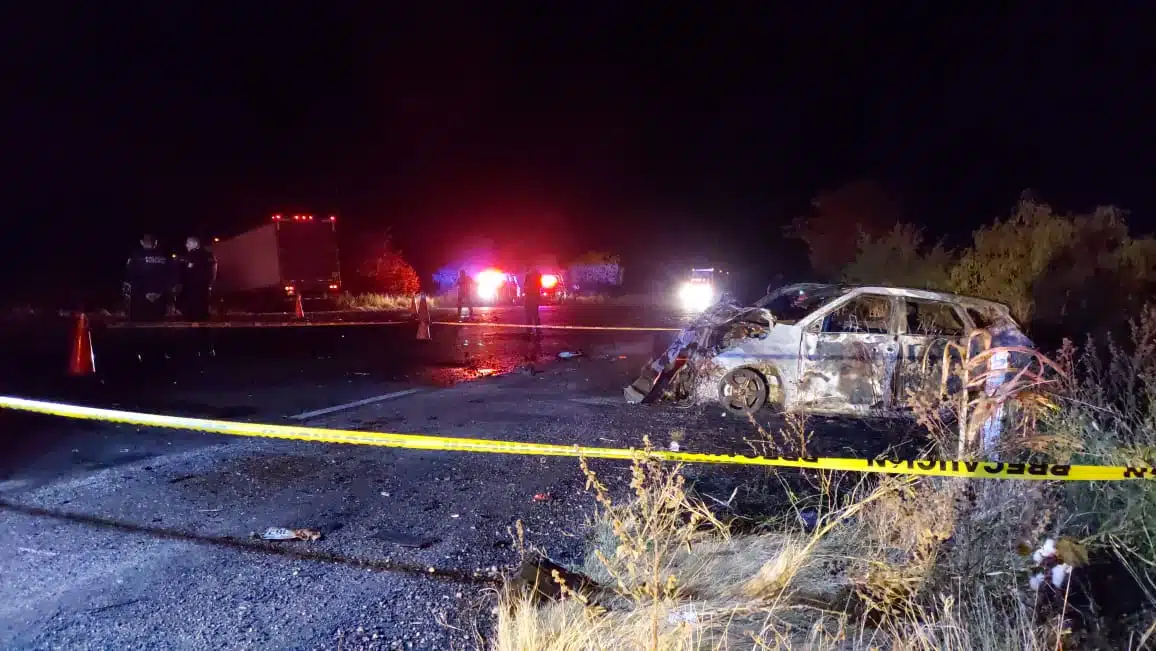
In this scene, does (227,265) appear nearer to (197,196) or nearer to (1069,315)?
(197,196)

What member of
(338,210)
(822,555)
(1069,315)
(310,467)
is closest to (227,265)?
(338,210)

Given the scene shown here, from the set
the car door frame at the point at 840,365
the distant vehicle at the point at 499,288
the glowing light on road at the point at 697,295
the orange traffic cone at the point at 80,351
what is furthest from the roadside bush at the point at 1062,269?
the distant vehicle at the point at 499,288

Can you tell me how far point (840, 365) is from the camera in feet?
26.2

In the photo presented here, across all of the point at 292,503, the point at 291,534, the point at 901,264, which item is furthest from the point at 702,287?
the point at 291,534

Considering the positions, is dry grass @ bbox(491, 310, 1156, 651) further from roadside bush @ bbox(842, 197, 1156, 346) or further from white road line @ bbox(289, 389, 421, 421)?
roadside bush @ bbox(842, 197, 1156, 346)

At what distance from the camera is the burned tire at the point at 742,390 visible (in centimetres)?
823

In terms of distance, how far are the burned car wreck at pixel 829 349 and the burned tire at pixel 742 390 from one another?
11mm

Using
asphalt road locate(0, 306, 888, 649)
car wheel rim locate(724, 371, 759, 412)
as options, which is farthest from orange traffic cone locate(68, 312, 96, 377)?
car wheel rim locate(724, 371, 759, 412)

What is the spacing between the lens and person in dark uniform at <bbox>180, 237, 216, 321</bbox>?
19.4 meters

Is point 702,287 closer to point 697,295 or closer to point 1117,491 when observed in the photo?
point 697,295

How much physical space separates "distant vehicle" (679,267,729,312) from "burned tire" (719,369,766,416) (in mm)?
22389

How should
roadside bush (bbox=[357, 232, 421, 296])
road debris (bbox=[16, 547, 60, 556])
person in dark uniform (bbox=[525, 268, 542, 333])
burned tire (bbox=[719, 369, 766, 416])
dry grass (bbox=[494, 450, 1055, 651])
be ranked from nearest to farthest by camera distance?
1. dry grass (bbox=[494, 450, 1055, 651])
2. road debris (bbox=[16, 547, 60, 556])
3. burned tire (bbox=[719, 369, 766, 416])
4. person in dark uniform (bbox=[525, 268, 542, 333])
5. roadside bush (bbox=[357, 232, 421, 296])

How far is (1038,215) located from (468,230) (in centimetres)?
4443

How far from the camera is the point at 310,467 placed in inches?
252
